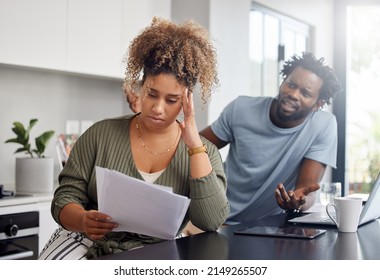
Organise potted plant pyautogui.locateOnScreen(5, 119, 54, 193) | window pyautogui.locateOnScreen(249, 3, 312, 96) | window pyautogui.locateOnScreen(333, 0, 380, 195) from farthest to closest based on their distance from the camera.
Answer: window pyautogui.locateOnScreen(333, 0, 380, 195) < window pyautogui.locateOnScreen(249, 3, 312, 96) < potted plant pyautogui.locateOnScreen(5, 119, 54, 193)

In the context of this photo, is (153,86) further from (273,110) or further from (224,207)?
(273,110)

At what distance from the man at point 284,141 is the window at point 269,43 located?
7.48ft

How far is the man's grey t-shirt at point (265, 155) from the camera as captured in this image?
258 centimetres

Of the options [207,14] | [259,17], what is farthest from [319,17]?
[207,14]

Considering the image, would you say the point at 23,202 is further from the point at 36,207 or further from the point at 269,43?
the point at 269,43

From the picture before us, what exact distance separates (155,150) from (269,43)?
356cm

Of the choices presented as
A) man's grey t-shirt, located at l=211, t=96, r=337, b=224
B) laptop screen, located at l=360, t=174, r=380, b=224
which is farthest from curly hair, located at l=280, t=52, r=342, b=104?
laptop screen, located at l=360, t=174, r=380, b=224

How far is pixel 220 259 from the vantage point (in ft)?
4.25

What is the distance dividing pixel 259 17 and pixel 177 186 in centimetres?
341

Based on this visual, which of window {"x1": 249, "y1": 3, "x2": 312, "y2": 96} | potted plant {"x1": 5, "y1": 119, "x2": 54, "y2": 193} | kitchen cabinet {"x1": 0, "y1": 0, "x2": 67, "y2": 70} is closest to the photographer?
kitchen cabinet {"x1": 0, "y1": 0, "x2": 67, "y2": 70}

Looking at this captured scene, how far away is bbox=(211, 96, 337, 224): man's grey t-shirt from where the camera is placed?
2584mm

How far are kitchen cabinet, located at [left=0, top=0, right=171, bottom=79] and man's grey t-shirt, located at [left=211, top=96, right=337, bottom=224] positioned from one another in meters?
1.05

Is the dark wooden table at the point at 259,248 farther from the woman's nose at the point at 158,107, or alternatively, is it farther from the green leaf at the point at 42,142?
the green leaf at the point at 42,142

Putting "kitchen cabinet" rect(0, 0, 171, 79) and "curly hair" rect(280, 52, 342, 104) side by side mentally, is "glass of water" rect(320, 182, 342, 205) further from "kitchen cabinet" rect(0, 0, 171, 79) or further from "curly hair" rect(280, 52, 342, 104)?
"kitchen cabinet" rect(0, 0, 171, 79)
